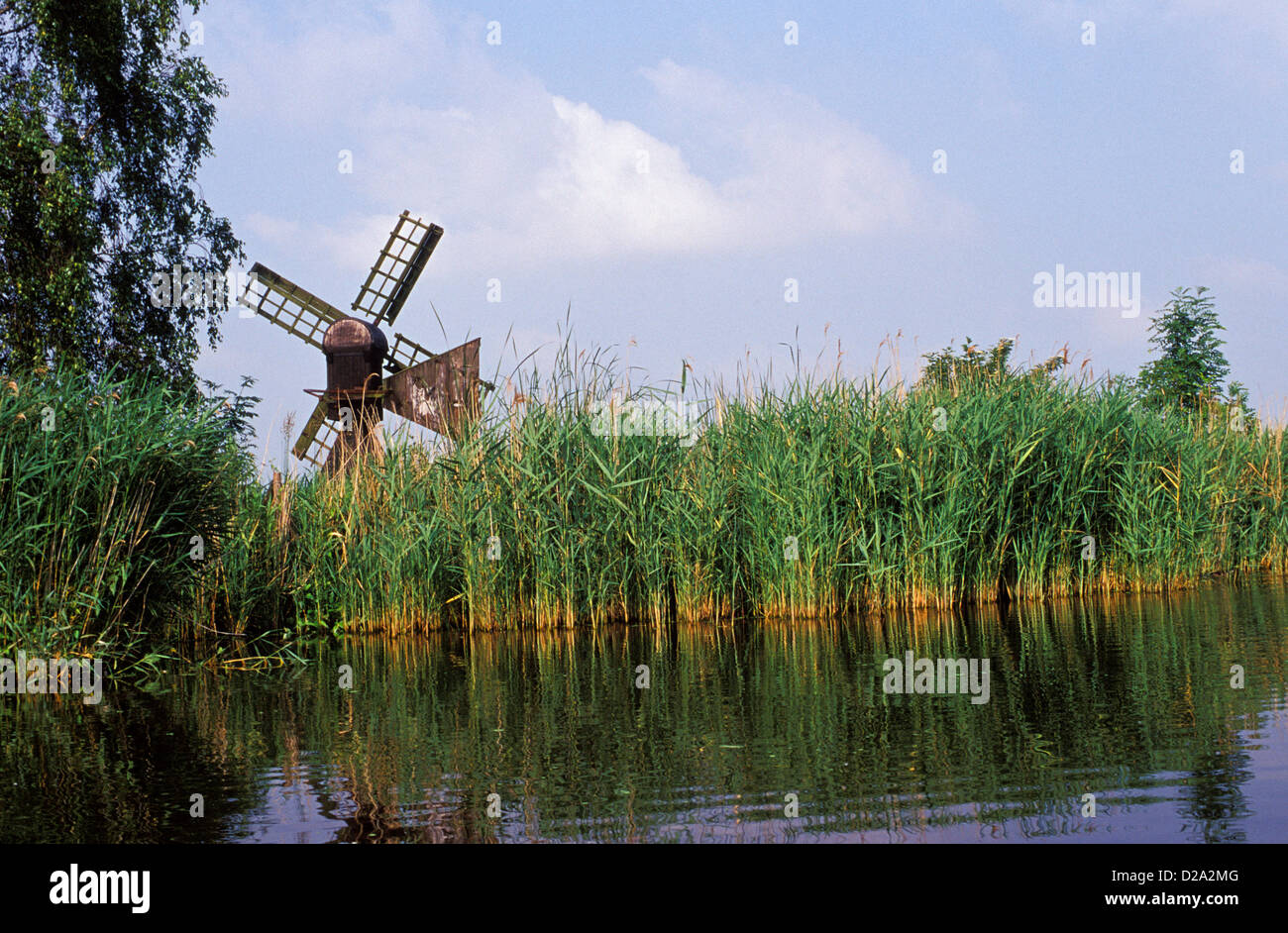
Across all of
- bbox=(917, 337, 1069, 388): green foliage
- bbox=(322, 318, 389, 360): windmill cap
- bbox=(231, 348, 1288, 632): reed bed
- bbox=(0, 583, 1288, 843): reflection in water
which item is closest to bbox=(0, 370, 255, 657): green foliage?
bbox=(0, 583, 1288, 843): reflection in water

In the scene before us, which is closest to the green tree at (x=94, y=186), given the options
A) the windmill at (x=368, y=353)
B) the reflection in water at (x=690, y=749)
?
the windmill at (x=368, y=353)

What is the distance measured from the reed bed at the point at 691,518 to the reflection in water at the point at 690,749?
1.64m

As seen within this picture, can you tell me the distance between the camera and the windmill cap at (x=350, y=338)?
21.7 m

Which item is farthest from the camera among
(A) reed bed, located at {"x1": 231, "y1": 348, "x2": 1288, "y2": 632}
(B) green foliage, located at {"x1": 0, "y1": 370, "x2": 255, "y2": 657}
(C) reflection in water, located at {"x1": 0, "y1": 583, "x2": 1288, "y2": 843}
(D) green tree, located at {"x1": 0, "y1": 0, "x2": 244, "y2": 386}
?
(D) green tree, located at {"x1": 0, "y1": 0, "x2": 244, "y2": 386}

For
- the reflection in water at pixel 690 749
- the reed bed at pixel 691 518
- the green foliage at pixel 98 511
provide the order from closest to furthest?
1. the reflection in water at pixel 690 749
2. the green foliage at pixel 98 511
3. the reed bed at pixel 691 518

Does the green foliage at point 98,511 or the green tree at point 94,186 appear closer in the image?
the green foliage at point 98,511

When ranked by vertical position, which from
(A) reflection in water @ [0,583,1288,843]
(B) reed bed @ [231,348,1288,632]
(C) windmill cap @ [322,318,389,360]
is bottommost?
(A) reflection in water @ [0,583,1288,843]

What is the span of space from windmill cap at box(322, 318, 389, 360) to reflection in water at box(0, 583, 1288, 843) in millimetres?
14259

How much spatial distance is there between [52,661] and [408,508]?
3.58 meters

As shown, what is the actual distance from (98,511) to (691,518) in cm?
475

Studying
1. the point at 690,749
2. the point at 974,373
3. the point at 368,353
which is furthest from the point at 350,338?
the point at 690,749

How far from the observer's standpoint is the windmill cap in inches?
854

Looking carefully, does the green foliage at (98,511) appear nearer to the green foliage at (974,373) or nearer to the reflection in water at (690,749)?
the reflection in water at (690,749)

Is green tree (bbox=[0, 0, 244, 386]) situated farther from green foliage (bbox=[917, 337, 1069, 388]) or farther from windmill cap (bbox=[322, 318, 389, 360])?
green foliage (bbox=[917, 337, 1069, 388])
